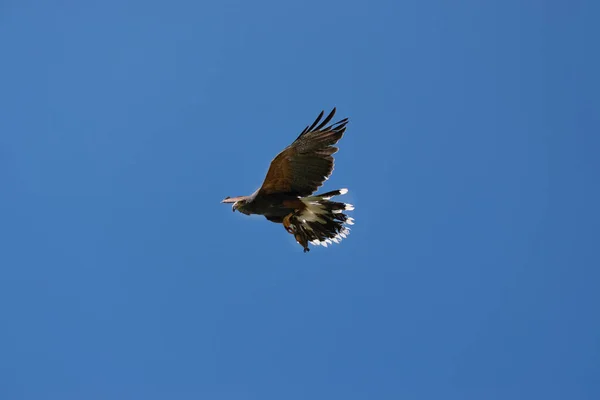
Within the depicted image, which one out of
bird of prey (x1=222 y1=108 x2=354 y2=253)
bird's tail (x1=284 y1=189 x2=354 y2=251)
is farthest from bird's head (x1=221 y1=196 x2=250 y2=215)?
bird's tail (x1=284 y1=189 x2=354 y2=251)

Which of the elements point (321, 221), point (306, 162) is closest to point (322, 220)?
point (321, 221)

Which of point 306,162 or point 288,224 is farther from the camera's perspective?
point 288,224

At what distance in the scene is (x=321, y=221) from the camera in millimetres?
9336

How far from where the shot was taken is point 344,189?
29.6 feet

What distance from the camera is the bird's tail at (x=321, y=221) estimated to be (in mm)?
9086

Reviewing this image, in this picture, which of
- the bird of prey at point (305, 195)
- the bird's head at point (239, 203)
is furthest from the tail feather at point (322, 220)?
the bird's head at point (239, 203)

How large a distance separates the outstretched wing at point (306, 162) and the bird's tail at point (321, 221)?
256mm

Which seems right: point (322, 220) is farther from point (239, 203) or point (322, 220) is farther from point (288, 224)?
point (239, 203)

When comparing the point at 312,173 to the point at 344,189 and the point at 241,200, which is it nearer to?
the point at 344,189

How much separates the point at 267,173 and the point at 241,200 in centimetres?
68

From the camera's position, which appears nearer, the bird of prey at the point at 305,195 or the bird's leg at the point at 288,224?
the bird of prey at the point at 305,195

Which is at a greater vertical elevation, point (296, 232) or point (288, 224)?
point (288, 224)

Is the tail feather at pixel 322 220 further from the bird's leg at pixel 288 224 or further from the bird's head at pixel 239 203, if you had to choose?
the bird's head at pixel 239 203

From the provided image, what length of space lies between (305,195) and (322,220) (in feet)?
1.78
